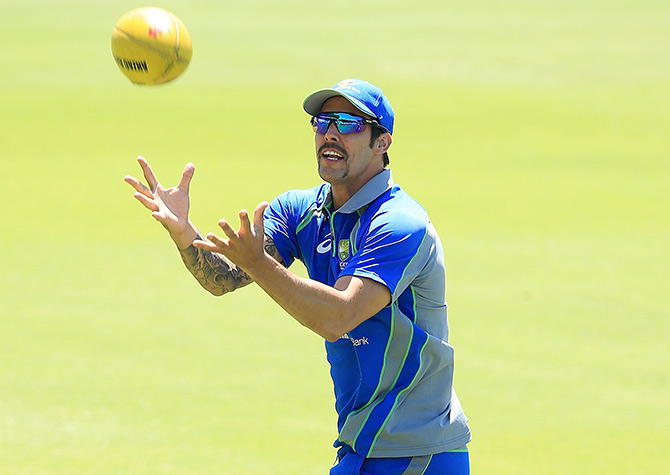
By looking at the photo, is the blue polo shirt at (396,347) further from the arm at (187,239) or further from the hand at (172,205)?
the hand at (172,205)

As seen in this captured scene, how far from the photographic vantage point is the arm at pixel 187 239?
432cm

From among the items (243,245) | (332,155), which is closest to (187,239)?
(332,155)

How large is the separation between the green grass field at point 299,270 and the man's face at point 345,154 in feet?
10.9

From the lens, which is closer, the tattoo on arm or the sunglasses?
the sunglasses

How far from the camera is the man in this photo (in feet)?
12.9

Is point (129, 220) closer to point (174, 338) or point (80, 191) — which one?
point (80, 191)

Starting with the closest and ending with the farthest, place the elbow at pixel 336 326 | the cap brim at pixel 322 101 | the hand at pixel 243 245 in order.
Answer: the hand at pixel 243 245 → the elbow at pixel 336 326 → the cap brim at pixel 322 101

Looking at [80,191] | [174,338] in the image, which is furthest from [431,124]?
[174,338]

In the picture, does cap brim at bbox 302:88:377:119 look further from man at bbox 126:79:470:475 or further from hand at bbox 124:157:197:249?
hand at bbox 124:157:197:249

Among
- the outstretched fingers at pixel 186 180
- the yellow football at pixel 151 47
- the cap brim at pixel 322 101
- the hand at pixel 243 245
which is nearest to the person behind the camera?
the hand at pixel 243 245

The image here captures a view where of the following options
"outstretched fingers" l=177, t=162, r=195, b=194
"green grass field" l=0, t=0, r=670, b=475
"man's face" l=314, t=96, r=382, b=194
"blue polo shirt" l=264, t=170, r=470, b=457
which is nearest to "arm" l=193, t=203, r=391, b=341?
"blue polo shirt" l=264, t=170, r=470, b=457

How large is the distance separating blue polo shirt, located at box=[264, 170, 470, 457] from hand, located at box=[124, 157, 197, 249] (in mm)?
658

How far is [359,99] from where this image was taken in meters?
4.20

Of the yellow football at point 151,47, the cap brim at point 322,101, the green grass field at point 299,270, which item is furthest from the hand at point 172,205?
the green grass field at point 299,270
